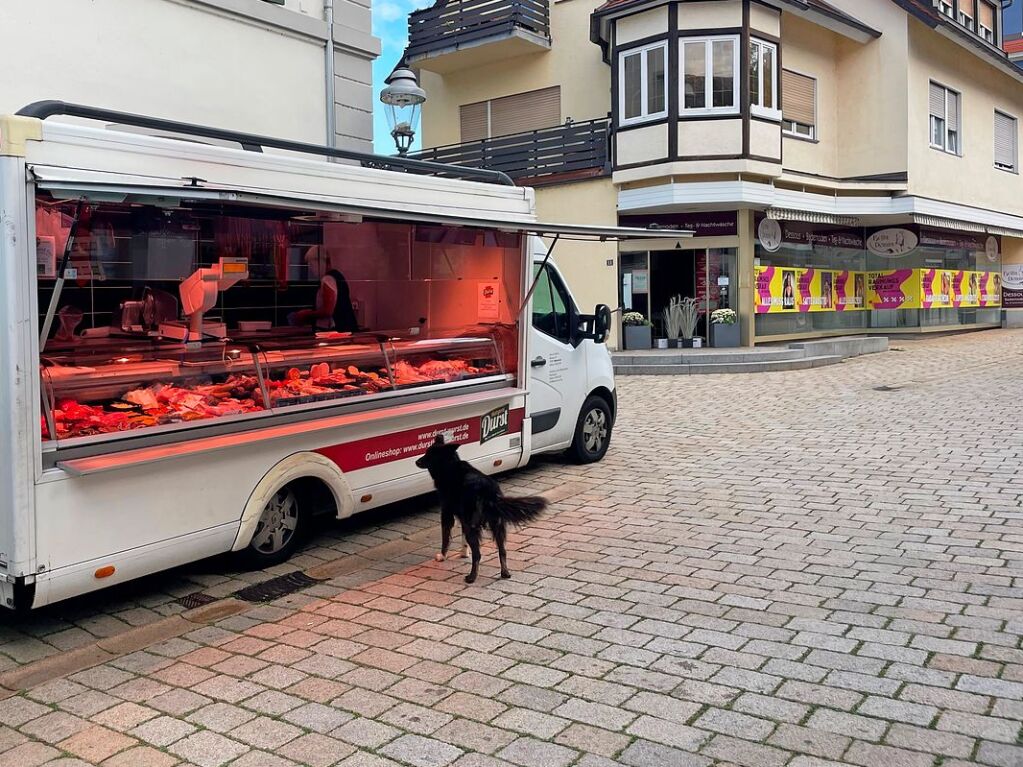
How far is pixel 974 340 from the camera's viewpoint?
2508 cm

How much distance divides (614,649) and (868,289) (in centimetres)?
2408

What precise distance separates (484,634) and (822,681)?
1.62 meters

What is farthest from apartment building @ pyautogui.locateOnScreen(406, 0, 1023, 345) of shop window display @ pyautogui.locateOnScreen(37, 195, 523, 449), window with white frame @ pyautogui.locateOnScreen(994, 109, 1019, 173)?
shop window display @ pyautogui.locateOnScreen(37, 195, 523, 449)

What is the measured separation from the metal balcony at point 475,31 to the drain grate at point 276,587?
19315mm

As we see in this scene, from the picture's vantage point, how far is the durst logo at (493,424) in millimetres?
7438

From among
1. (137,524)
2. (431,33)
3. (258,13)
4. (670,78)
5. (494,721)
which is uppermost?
(431,33)

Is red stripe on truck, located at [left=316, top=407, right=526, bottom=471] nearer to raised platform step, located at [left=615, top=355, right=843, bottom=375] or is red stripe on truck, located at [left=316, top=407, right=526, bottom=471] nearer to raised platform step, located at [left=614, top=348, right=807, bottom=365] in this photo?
raised platform step, located at [left=615, top=355, right=843, bottom=375]

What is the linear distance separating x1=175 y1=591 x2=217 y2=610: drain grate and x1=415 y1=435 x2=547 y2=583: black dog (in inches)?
57.7

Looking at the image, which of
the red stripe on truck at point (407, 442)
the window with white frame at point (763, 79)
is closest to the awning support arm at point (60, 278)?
the red stripe on truck at point (407, 442)

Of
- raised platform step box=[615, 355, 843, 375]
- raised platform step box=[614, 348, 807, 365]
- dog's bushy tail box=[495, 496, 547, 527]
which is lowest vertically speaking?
dog's bushy tail box=[495, 496, 547, 527]

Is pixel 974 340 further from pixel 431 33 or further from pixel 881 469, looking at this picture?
pixel 881 469

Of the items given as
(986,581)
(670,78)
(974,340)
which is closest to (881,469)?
(986,581)

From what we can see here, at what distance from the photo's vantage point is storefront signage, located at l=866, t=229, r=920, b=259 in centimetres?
2505

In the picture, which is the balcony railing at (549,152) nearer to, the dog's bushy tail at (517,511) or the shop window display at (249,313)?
the shop window display at (249,313)
